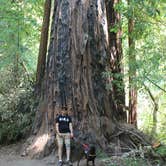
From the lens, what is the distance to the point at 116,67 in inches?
595

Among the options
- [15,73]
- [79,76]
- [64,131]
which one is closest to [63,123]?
[64,131]

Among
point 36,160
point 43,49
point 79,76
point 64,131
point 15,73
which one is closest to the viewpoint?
point 64,131

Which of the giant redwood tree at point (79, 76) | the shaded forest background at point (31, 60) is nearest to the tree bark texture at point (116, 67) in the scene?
the shaded forest background at point (31, 60)

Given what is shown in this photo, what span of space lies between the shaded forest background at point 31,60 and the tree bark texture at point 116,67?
6.9 inches

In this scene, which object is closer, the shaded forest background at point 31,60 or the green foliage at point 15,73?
the shaded forest background at point 31,60

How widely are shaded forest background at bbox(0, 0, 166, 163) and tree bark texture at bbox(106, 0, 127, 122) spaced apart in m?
0.18

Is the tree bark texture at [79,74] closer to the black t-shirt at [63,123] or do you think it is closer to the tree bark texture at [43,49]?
the black t-shirt at [63,123]

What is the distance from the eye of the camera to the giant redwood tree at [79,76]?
A: 493 inches

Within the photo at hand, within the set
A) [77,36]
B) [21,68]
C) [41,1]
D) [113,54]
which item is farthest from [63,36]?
[41,1]

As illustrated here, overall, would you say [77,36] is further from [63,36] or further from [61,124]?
[61,124]

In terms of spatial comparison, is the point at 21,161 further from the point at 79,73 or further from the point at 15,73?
the point at 15,73

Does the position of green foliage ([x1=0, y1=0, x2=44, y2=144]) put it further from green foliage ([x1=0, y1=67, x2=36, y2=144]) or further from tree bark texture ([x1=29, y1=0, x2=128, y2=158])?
tree bark texture ([x1=29, y1=0, x2=128, y2=158])

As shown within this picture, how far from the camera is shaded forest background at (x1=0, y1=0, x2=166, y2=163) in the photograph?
11055mm

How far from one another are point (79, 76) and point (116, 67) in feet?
9.26
